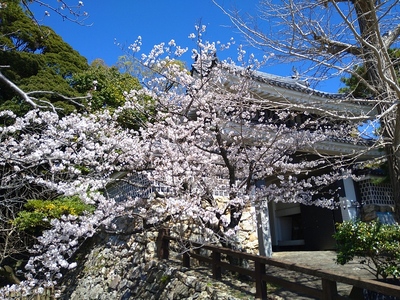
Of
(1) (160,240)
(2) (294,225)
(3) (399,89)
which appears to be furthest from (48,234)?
(2) (294,225)

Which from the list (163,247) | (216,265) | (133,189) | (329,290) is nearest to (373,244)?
(329,290)

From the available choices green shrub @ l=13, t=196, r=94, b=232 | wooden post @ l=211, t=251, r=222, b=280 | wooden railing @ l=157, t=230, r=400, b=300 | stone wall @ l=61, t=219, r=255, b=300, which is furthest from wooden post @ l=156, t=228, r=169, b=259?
green shrub @ l=13, t=196, r=94, b=232

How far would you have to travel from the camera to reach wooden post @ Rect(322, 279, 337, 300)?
369cm

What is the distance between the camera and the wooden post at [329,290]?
369 cm

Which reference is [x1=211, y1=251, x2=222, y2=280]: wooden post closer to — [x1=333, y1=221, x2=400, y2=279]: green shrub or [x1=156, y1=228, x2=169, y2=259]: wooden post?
[x1=156, y1=228, x2=169, y2=259]: wooden post

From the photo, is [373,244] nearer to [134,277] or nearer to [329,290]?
[329,290]

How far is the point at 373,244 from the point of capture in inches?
170

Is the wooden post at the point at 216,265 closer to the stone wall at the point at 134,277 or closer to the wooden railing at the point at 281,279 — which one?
the wooden railing at the point at 281,279

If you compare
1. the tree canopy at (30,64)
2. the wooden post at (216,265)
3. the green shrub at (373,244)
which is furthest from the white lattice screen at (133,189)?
the green shrub at (373,244)

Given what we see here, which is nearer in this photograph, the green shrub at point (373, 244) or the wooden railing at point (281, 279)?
the wooden railing at point (281, 279)

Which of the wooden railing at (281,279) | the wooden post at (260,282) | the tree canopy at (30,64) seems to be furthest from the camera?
the tree canopy at (30,64)

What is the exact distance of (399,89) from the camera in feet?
15.3

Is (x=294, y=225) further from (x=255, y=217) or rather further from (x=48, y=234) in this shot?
(x=48, y=234)

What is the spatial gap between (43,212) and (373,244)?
761 cm
